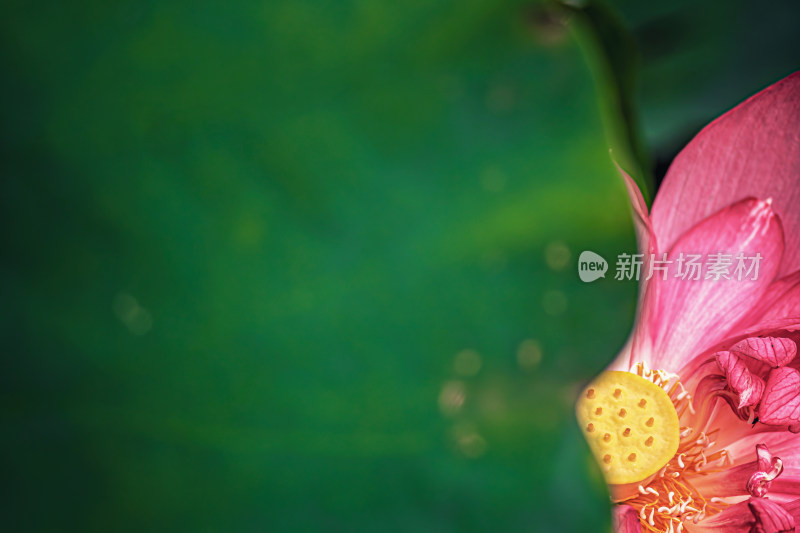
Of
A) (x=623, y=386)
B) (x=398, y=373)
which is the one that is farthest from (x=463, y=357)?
Answer: (x=623, y=386)

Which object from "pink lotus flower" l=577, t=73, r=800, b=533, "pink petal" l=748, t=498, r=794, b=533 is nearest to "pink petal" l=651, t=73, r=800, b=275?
"pink lotus flower" l=577, t=73, r=800, b=533

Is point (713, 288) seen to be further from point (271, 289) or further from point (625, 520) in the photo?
point (271, 289)

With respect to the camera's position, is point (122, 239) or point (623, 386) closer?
point (122, 239)

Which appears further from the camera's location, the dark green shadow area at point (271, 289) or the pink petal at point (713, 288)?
the pink petal at point (713, 288)

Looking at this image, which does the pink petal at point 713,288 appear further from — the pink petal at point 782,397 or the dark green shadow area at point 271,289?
the dark green shadow area at point 271,289

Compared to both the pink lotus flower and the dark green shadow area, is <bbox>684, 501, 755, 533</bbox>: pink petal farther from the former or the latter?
the dark green shadow area

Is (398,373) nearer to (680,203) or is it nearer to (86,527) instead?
(86,527)

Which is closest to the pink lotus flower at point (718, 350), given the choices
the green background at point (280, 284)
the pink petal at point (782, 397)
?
the pink petal at point (782, 397)
